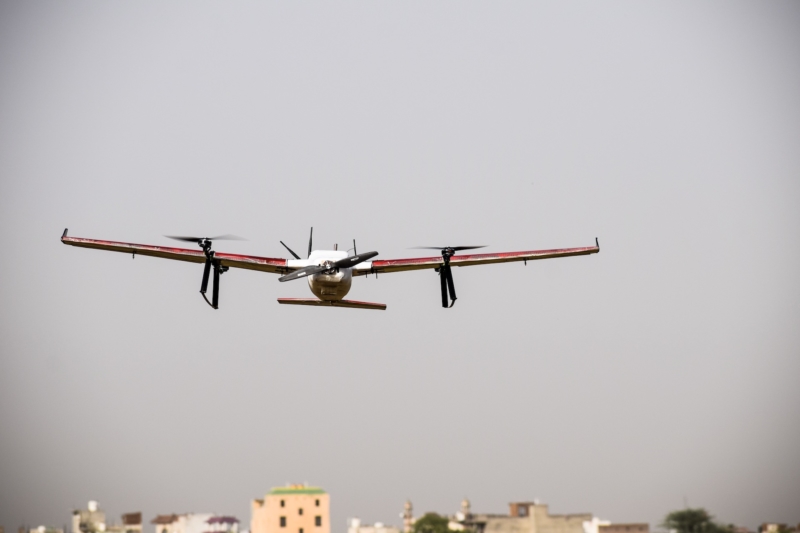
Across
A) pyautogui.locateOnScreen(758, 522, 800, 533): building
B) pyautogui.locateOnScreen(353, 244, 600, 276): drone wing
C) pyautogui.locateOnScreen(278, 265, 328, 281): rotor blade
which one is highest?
pyautogui.locateOnScreen(353, 244, 600, 276): drone wing

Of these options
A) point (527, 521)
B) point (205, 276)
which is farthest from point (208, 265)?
point (527, 521)

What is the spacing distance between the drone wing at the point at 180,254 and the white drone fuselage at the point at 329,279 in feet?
8.80

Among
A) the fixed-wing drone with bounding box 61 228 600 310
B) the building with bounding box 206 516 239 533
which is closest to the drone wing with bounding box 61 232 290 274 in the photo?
the fixed-wing drone with bounding box 61 228 600 310

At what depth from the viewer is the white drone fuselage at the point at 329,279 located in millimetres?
57375

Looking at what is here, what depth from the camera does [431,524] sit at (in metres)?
137

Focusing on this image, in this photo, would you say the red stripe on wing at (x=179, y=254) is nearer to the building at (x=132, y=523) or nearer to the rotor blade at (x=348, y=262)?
the rotor blade at (x=348, y=262)

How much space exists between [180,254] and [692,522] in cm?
5857

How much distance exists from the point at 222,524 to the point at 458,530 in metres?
27.6

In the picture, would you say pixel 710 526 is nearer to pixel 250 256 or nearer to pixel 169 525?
pixel 250 256

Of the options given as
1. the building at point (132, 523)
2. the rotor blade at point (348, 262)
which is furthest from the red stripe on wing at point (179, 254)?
the building at point (132, 523)

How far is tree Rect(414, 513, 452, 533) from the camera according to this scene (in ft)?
447

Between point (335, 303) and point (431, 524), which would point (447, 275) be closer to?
point (335, 303)

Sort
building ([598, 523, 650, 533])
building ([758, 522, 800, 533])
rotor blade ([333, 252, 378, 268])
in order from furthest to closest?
1. building ([598, 523, 650, 533])
2. building ([758, 522, 800, 533])
3. rotor blade ([333, 252, 378, 268])

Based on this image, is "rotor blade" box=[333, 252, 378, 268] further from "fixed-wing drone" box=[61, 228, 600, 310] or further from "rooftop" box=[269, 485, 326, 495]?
"rooftop" box=[269, 485, 326, 495]
